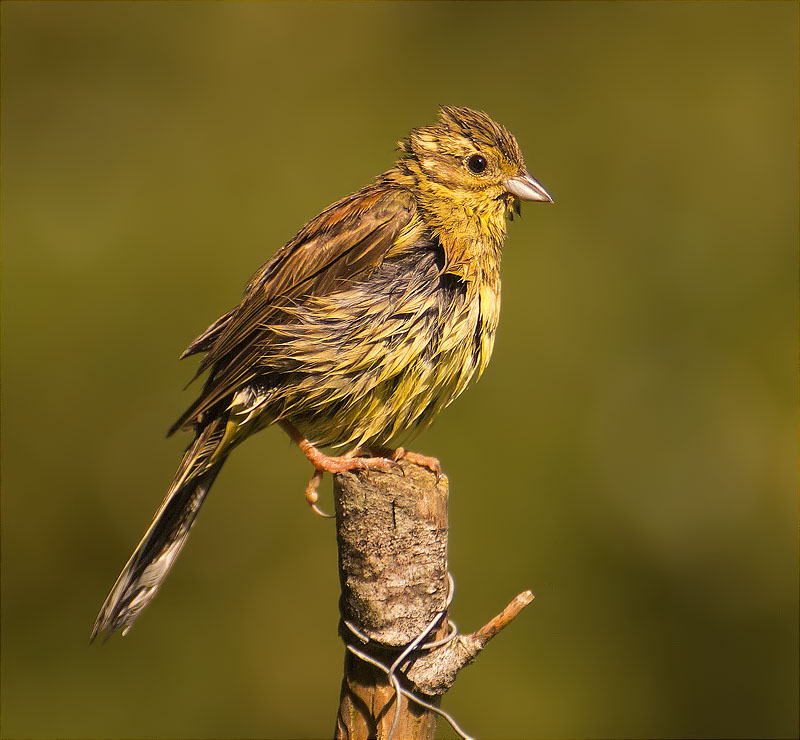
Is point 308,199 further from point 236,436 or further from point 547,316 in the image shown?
point 236,436

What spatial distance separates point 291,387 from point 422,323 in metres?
0.49

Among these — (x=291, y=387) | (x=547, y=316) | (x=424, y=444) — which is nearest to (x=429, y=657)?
(x=291, y=387)

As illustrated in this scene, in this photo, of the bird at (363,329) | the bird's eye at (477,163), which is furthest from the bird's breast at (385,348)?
the bird's eye at (477,163)

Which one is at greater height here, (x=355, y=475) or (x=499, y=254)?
(x=499, y=254)

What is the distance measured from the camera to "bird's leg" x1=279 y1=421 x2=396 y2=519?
8.89ft

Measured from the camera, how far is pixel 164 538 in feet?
10.0

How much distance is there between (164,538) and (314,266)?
109 cm

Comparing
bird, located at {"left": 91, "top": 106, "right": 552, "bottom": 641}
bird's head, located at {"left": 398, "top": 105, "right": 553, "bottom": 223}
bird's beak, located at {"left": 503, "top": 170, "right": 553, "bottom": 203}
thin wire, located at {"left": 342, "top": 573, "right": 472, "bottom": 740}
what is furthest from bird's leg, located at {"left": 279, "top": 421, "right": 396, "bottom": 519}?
bird's beak, located at {"left": 503, "top": 170, "right": 553, "bottom": 203}

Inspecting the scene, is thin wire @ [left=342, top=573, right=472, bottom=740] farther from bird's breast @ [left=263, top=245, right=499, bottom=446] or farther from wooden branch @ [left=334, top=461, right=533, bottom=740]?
bird's breast @ [left=263, top=245, right=499, bottom=446]

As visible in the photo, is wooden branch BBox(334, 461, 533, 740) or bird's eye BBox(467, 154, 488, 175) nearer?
wooden branch BBox(334, 461, 533, 740)

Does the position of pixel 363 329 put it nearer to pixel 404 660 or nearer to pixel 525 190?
pixel 525 190

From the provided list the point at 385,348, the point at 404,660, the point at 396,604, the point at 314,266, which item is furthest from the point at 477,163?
the point at 404,660

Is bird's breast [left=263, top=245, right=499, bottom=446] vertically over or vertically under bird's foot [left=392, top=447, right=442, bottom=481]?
over

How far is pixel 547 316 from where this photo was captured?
5395 mm
